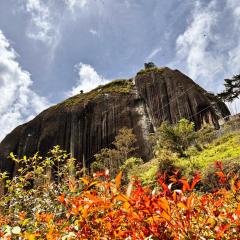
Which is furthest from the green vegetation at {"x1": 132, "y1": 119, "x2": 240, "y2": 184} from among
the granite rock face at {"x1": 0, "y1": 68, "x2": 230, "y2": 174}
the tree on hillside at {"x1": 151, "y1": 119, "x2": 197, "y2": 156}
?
the granite rock face at {"x1": 0, "y1": 68, "x2": 230, "y2": 174}

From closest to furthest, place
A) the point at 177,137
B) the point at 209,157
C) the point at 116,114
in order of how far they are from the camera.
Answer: the point at 209,157
the point at 177,137
the point at 116,114

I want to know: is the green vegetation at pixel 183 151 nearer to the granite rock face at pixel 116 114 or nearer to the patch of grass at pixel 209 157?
the patch of grass at pixel 209 157

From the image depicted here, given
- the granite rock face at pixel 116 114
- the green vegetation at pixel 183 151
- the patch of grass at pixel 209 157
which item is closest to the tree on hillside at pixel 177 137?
the green vegetation at pixel 183 151

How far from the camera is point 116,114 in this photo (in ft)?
119

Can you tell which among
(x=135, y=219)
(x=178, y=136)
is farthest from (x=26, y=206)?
(x=178, y=136)

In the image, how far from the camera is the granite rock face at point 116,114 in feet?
112

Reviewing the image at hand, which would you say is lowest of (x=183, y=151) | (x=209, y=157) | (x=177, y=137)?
(x=209, y=157)

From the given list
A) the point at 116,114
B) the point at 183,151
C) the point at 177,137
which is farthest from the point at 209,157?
the point at 116,114

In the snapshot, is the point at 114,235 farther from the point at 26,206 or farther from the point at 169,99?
the point at 169,99

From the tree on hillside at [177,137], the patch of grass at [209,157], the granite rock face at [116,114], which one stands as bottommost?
the patch of grass at [209,157]

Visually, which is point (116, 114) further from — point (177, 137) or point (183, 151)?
point (183, 151)

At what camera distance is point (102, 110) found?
38094 millimetres

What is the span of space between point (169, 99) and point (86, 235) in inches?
1349

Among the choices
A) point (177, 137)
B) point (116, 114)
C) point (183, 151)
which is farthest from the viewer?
point (116, 114)
